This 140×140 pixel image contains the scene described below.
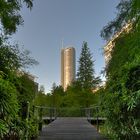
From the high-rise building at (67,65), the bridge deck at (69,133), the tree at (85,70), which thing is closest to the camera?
the bridge deck at (69,133)

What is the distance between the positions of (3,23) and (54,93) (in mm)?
53572

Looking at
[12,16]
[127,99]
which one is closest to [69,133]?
[12,16]

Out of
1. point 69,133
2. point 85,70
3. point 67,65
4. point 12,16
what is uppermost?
point 67,65

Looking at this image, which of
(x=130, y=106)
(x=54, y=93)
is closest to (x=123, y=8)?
(x=130, y=106)

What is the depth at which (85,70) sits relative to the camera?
66562mm

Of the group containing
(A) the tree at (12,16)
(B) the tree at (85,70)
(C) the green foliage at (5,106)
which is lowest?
(C) the green foliage at (5,106)

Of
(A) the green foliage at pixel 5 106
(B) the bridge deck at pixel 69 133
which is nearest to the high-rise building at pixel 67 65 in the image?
(B) the bridge deck at pixel 69 133

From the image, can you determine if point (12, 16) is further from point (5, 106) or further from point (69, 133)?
point (5, 106)

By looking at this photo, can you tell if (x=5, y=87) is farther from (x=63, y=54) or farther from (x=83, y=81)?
(x=63, y=54)

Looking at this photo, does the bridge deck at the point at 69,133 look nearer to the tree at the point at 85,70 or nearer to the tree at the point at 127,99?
the tree at the point at 127,99

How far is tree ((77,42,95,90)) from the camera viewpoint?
65.4 m

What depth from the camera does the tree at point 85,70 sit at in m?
65.4

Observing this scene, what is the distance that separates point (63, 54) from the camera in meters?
80.7

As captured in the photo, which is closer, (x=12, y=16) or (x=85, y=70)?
(x=12, y=16)
